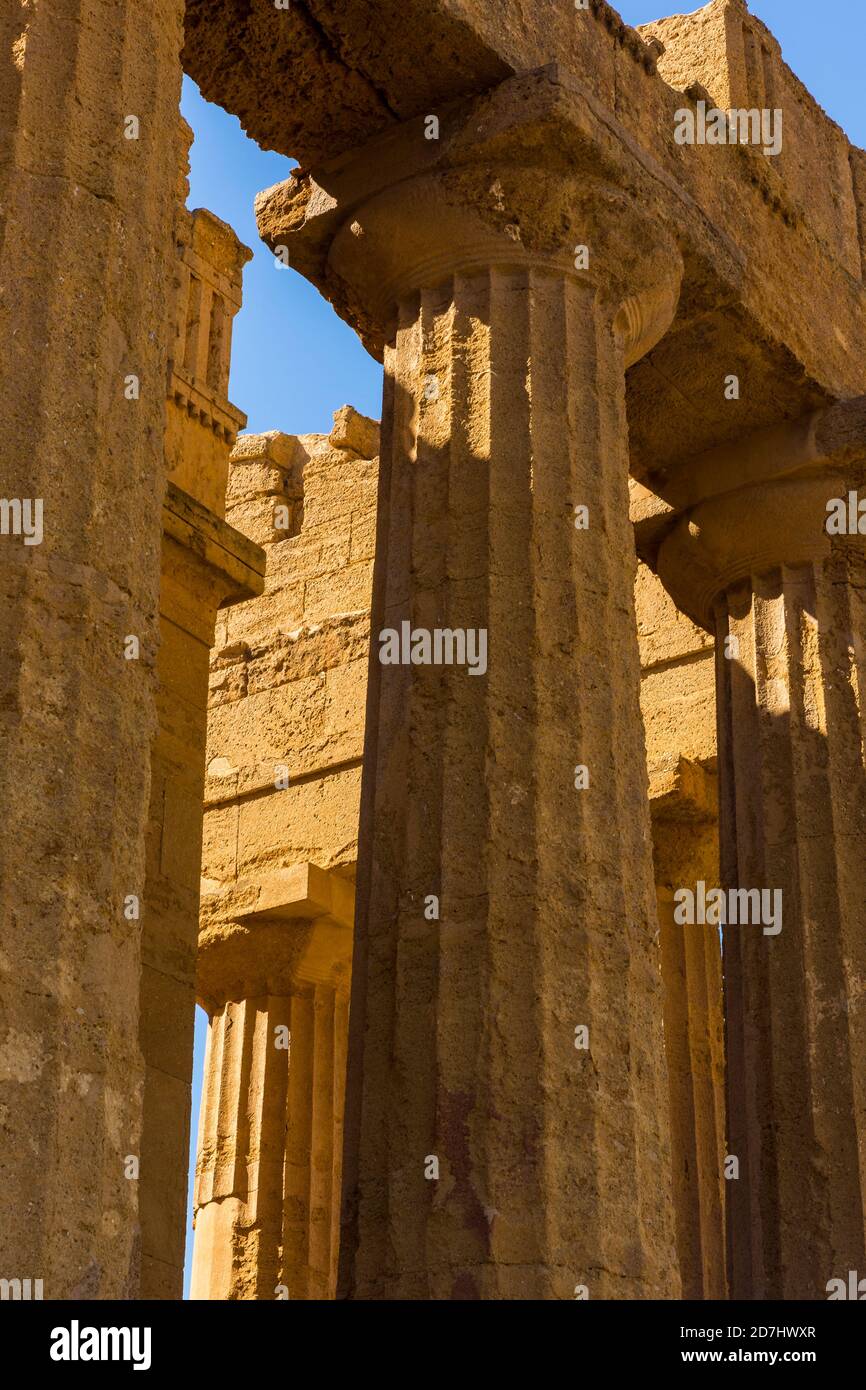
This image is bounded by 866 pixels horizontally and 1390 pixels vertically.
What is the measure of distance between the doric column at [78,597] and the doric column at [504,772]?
92.3 inches

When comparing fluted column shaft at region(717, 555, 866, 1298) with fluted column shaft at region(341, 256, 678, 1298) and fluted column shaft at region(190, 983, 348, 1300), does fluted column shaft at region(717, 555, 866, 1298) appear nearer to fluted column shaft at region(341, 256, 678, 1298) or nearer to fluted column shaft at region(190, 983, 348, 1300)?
fluted column shaft at region(341, 256, 678, 1298)

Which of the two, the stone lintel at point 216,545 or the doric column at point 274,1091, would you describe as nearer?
the stone lintel at point 216,545

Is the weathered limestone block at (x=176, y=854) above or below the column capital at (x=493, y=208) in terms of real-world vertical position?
below

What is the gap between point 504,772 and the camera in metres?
8.84

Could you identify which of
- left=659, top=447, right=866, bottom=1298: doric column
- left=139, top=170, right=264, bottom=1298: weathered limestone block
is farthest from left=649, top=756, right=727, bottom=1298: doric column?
left=139, top=170, right=264, bottom=1298: weathered limestone block

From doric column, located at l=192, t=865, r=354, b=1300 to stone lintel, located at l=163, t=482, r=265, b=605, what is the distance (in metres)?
3.49

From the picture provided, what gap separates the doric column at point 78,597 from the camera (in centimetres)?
561

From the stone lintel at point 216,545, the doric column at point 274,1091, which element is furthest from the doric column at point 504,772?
A: the doric column at point 274,1091

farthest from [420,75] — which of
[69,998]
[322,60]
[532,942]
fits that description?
[69,998]

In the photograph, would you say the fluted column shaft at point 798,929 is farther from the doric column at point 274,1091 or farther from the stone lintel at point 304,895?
the doric column at point 274,1091

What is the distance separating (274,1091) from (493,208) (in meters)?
8.74

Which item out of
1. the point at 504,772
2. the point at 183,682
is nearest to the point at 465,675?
the point at 504,772
